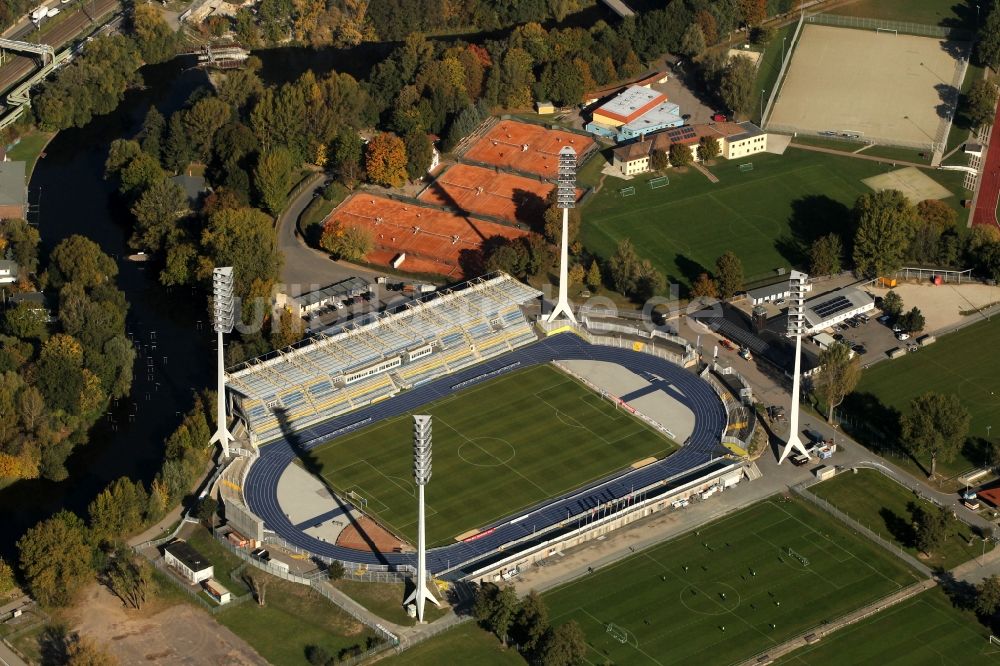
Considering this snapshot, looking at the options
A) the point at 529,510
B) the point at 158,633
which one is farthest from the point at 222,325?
the point at 529,510

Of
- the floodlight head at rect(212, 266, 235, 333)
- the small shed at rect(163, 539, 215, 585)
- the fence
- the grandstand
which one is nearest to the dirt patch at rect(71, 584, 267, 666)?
the small shed at rect(163, 539, 215, 585)

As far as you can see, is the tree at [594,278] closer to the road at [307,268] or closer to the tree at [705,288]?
Answer: the tree at [705,288]

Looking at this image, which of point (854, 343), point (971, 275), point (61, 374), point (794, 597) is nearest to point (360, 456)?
point (61, 374)

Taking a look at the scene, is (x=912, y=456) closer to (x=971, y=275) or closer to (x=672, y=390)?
(x=672, y=390)

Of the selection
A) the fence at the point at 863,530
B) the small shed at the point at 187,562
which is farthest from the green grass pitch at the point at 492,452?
the small shed at the point at 187,562

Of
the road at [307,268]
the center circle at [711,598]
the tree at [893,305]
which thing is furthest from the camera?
the road at [307,268]
